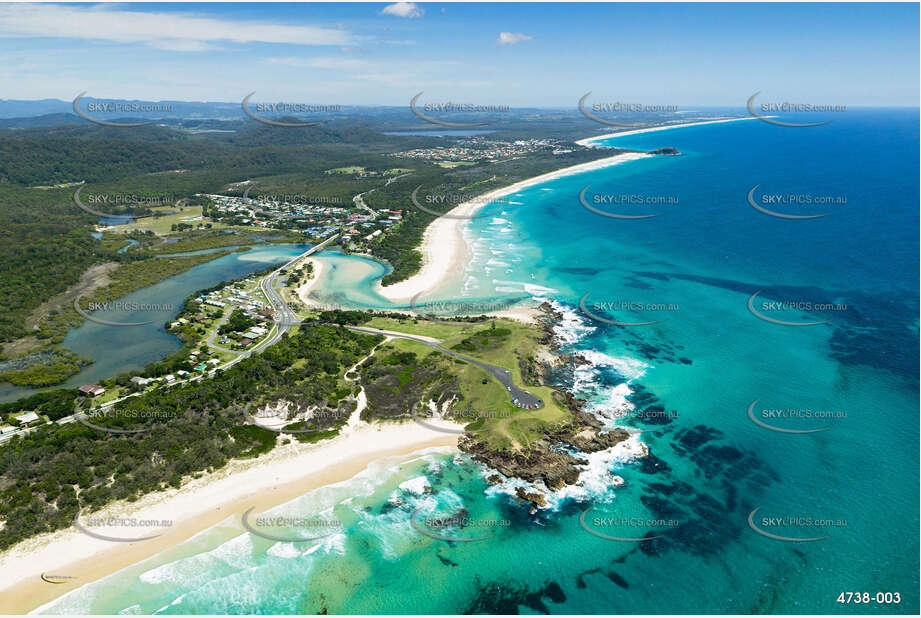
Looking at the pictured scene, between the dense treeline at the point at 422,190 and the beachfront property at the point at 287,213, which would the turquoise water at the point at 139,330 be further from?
the beachfront property at the point at 287,213

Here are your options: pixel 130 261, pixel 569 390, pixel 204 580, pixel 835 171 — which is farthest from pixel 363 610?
pixel 835 171

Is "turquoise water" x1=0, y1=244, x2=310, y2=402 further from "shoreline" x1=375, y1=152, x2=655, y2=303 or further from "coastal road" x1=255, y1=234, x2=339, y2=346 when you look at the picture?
"shoreline" x1=375, y1=152, x2=655, y2=303

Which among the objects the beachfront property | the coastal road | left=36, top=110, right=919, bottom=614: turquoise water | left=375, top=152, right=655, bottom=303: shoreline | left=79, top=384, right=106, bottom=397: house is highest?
the beachfront property

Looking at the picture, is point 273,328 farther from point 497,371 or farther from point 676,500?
point 676,500

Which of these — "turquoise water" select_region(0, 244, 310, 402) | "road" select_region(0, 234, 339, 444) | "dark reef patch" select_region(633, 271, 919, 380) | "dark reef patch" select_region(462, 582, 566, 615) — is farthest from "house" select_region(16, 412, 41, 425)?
"dark reef patch" select_region(633, 271, 919, 380)

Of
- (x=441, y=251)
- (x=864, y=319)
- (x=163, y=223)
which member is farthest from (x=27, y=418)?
(x=864, y=319)

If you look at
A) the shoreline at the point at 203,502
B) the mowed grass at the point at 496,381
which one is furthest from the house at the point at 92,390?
the mowed grass at the point at 496,381

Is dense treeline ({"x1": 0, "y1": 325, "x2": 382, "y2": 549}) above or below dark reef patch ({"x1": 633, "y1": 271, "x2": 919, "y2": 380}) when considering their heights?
below

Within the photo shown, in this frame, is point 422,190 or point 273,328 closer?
point 273,328
